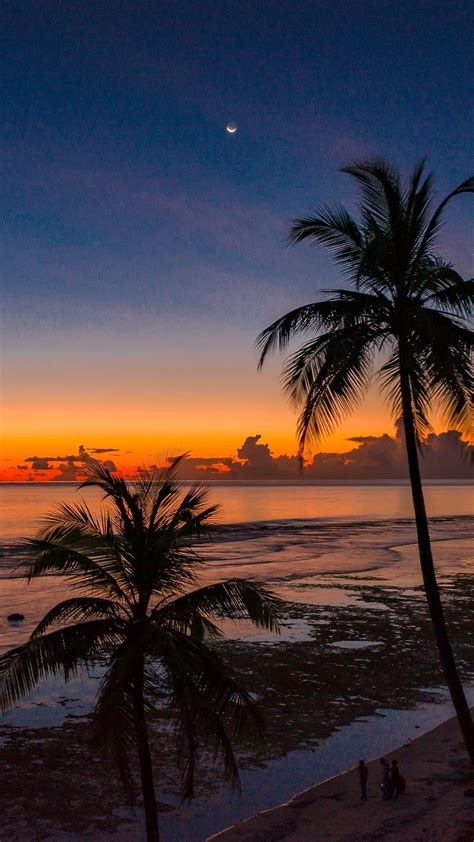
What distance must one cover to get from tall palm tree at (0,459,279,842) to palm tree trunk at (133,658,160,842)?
2cm

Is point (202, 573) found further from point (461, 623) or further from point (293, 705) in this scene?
point (293, 705)

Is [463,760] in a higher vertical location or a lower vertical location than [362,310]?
lower

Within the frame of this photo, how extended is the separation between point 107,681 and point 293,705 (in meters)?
13.2

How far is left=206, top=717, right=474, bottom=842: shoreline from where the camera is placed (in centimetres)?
1230

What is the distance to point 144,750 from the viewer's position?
10.6 metres

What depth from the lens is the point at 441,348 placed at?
40.8 feet

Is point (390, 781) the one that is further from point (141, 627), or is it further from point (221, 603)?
point (141, 627)

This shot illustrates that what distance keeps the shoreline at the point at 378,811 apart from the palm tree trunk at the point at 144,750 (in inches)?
116

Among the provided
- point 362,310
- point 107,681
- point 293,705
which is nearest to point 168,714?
point 293,705

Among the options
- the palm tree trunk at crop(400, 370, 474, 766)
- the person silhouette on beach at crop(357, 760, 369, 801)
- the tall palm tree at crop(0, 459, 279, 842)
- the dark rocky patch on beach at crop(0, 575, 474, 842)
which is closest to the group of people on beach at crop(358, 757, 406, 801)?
the person silhouette on beach at crop(357, 760, 369, 801)

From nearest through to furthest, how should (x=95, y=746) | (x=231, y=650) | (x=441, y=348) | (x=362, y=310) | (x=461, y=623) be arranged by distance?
(x=95, y=746)
(x=441, y=348)
(x=362, y=310)
(x=231, y=650)
(x=461, y=623)

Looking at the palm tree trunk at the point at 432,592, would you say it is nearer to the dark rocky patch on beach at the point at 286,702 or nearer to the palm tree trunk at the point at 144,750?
the dark rocky patch on beach at the point at 286,702

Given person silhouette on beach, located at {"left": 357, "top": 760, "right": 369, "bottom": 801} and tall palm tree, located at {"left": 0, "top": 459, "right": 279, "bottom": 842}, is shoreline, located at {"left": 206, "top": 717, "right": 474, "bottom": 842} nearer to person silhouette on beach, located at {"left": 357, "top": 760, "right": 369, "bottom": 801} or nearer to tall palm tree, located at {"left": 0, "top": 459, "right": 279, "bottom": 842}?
person silhouette on beach, located at {"left": 357, "top": 760, "right": 369, "bottom": 801}

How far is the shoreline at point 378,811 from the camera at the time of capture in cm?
1230
